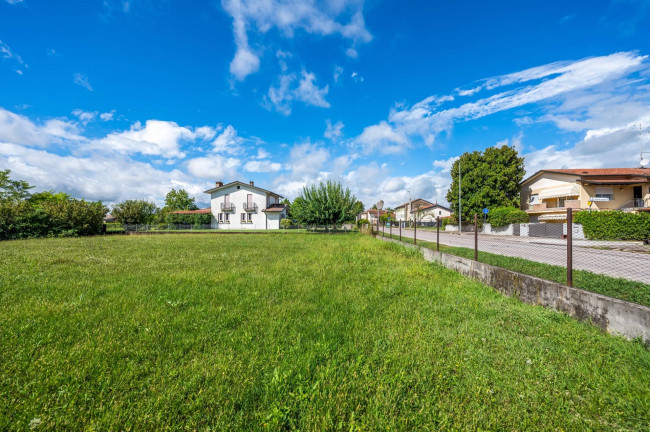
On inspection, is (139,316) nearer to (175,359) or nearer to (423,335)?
(175,359)

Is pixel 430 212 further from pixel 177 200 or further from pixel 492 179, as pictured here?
pixel 177 200

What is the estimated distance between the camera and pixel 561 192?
2550 centimetres

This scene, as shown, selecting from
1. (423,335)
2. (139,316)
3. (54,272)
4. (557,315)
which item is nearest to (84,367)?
(139,316)

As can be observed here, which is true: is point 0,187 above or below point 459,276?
above

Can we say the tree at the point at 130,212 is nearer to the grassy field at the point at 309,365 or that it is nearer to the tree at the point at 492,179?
the grassy field at the point at 309,365

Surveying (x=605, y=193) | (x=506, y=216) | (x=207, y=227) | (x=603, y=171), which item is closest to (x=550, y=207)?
(x=605, y=193)

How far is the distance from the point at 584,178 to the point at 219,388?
36.4 meters

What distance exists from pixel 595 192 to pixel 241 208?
43.6 meters

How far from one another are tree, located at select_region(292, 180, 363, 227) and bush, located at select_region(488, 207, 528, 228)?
1457 cm

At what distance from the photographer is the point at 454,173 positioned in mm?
31828

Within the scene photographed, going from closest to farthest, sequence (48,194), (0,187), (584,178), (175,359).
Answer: (175,359), (584,178), (0,187), (48,194)

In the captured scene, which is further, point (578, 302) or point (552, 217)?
point (552, 217)

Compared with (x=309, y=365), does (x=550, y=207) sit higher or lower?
higher

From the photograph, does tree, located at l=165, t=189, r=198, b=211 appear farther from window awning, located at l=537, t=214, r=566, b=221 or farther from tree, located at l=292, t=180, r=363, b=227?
window awning, located at l=537, t=214, r=566, b=221
